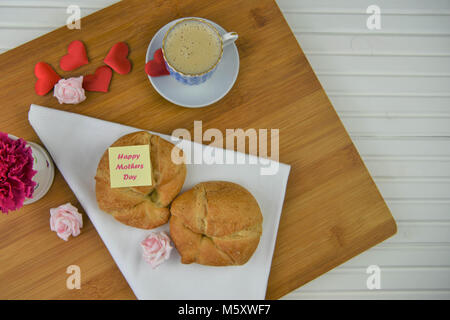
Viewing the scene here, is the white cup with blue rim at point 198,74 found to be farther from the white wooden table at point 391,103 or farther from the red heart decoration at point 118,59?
the white wooden table at point 391,103

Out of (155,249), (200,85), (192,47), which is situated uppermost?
(192,47)

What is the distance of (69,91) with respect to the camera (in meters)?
1.09

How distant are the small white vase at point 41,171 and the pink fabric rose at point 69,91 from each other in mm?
200

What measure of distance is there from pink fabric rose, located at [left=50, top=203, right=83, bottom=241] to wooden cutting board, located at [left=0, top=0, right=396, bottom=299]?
6 cm

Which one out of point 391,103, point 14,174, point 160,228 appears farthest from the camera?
point 391,103

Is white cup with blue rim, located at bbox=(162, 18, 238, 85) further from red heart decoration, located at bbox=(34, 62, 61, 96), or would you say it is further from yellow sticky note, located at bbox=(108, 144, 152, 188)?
red heart decoration, located at bbox=(34, 62, 61, 96)

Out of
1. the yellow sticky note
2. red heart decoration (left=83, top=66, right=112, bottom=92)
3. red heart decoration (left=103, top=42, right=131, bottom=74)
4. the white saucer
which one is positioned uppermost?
red heart decoration (left=103, top=42, right=131, bottom=74)

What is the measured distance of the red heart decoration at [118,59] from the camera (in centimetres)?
115

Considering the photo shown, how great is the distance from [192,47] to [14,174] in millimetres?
678

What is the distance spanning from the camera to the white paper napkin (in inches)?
40.9

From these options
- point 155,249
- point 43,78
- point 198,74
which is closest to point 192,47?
point 198,74

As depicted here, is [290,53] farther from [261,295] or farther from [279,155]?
[261,295]

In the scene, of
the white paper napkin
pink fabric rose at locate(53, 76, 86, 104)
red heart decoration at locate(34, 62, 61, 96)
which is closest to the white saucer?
the white paper napkin

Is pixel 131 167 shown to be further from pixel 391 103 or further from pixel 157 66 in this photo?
pixel 391 103
